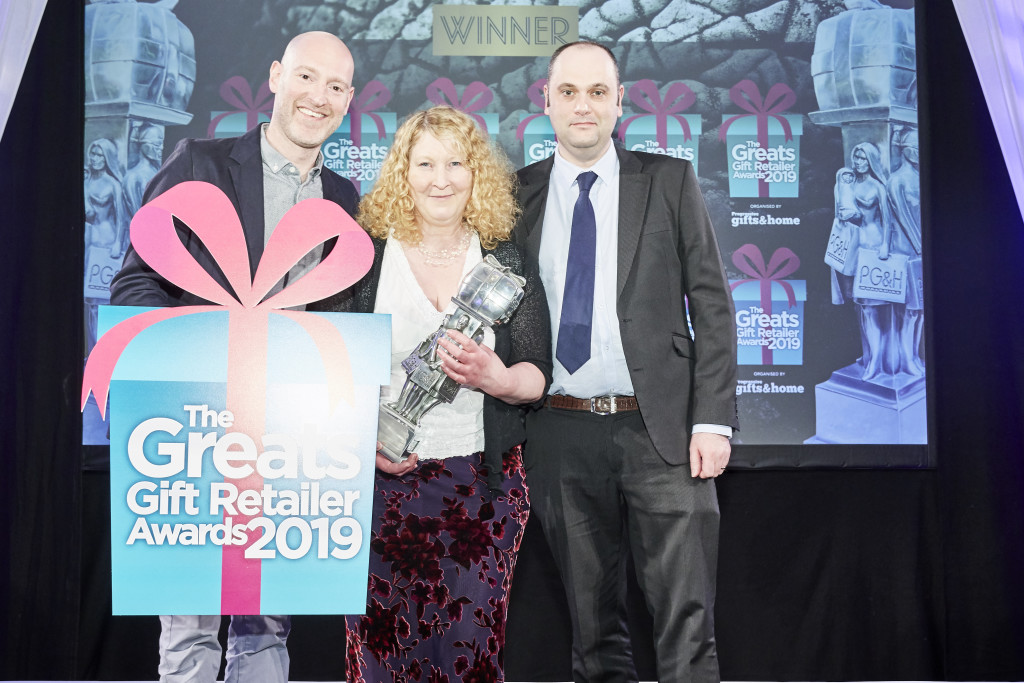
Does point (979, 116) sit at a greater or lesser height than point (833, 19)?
lesser

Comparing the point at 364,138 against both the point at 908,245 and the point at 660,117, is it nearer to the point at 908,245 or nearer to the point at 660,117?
the point at 660,117

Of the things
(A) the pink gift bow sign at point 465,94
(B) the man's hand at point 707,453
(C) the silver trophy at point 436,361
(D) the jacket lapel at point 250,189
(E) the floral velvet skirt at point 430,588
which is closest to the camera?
(C) the silver trophy at point 436,361

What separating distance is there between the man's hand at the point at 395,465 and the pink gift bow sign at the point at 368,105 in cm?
166

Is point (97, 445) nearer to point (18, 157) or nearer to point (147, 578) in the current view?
point (18, 157)

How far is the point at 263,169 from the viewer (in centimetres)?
194

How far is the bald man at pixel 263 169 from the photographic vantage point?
1.89m

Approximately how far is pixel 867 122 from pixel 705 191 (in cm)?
62

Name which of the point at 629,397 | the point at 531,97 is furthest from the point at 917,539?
the point at 531,97

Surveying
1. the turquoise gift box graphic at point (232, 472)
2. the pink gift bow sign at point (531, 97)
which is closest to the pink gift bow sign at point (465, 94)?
the pink gift bow sign at point (531, 97)

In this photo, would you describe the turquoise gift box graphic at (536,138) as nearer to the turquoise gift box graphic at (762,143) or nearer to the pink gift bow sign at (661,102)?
the pink gift bow sign at (661,102)

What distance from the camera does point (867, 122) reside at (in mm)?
3082

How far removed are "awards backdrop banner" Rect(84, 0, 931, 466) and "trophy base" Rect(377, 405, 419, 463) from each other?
63.8 inches

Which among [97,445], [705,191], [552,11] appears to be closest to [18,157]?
[97,445]

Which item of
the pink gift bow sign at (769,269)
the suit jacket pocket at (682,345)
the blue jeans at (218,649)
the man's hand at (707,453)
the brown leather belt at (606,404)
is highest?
the pink gift bow sign at (769,269)
